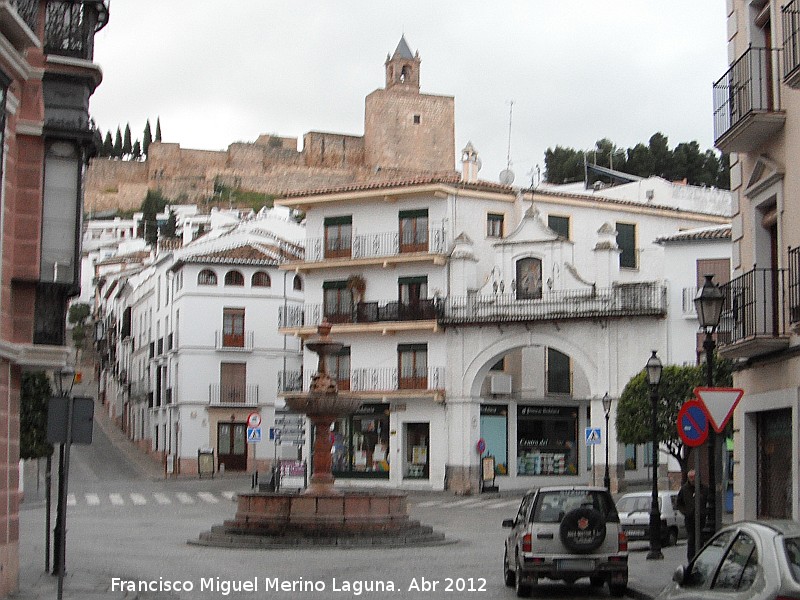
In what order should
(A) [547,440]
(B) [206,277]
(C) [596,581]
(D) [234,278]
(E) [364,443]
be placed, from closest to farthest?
(C) [596,581] → (A) [547,440] → (E) [364,443] → (B) [206,277] → (D) [234,278]

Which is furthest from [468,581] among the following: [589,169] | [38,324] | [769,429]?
[589,169]

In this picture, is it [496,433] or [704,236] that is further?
[496,433]

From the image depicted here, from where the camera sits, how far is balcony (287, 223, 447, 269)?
4809 centimetres

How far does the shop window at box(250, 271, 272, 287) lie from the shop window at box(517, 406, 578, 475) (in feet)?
50.6

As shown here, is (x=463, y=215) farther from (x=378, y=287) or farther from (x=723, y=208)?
(x=723, y=208)

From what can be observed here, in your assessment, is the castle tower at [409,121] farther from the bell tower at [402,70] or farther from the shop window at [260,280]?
the shop window at [260,280]

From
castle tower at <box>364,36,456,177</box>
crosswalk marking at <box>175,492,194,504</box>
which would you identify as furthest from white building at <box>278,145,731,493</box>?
castle tower at <box>364,36,456,177</box>

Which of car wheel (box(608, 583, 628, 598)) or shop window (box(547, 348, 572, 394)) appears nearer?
car wheel (box(608, 583, 628, 598))

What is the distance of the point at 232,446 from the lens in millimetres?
57406

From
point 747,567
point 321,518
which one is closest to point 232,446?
point 321,518

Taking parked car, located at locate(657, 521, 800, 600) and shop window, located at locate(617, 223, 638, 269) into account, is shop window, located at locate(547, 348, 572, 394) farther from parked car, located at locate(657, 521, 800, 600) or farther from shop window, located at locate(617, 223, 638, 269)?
parked car, located at locate(657, 521, 800, 600)

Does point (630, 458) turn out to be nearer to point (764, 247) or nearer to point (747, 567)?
point (764, 247)

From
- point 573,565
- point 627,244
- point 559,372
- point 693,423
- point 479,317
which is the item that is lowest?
point 573,565

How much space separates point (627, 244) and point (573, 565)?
3492 cm
